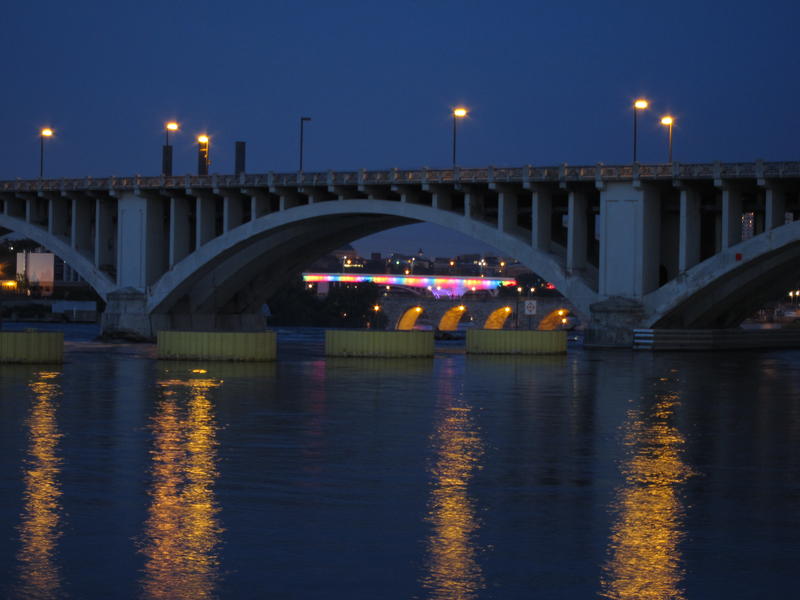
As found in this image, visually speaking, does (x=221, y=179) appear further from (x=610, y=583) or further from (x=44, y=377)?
(x=610, y=583)

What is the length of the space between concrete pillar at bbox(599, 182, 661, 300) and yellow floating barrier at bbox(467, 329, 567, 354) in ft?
17.7

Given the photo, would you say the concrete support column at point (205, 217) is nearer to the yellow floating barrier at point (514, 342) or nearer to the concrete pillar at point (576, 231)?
the concrete pillar at point (576, 231)

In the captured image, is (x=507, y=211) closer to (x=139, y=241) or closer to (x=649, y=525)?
(x=139, y=241)

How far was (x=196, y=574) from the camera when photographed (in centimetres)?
942

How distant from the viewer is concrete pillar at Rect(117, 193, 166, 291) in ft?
225

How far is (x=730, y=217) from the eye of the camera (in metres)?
50.1

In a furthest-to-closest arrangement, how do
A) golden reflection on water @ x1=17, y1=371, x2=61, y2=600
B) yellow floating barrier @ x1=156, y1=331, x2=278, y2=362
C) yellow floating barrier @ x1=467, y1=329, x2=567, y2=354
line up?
yellow floating barrier @ x1=467, y1=329, x2=567, y2=354, yellow floating barrier @ x1=156, y1=331, x2=278, y2=362, golden reflection on water @ x1=17, y1=371, x2=61, y2=600

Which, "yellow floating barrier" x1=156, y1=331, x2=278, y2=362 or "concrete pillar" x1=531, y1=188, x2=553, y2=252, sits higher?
"concrete pillar" x1=531, y1=188, x2=553, y2=252

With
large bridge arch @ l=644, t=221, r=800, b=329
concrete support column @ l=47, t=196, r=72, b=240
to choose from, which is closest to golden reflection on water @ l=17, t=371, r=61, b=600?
large bridge arch @ l=644, t=221, r=800, b=329

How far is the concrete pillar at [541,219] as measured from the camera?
2158 inches

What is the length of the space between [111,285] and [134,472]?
57.1 m

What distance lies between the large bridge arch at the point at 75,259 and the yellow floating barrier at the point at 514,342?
2906 centimetres

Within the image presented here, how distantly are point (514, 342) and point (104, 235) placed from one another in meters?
32.8

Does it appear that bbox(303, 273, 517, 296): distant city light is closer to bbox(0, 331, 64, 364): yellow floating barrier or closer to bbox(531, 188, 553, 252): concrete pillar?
bbox(531, 188, 553, 252): concrete pillar
